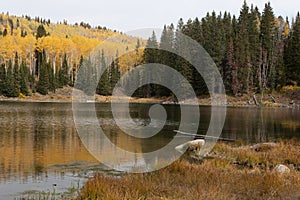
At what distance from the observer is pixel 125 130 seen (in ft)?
115

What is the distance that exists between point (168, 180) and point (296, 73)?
253 feet

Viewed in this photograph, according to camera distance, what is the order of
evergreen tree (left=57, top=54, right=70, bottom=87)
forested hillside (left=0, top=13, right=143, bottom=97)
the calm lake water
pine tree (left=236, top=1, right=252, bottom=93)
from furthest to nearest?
1. evergreen tree (left=57, top=54, right=70, bottom=87)
2. forested hillside (left=0, top=13, right=143, bottom=97)
3. pine tree (left=236, top=1, right=252, bottom=93)
4. the calm lake water

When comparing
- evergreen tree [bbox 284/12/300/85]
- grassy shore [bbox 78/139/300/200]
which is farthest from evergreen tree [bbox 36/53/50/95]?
grassy shore [bbox 78/139/300/200]

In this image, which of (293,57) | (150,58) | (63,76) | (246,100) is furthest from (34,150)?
(63,76)

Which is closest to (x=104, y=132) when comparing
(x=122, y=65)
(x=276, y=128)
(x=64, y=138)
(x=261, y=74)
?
(x=64, y=138)

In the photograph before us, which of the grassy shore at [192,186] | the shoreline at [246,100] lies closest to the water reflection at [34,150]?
the grassy shore at [192,186]

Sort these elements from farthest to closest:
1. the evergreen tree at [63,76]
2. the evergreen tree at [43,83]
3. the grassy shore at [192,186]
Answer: the evergreen tree at [63,76], the evergreen tree at [43,83], the grassy shore at [192,186]

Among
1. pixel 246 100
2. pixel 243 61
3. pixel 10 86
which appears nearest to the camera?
pixel 246 100

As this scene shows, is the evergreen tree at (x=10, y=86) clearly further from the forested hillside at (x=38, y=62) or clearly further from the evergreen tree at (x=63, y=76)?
the evergreen tree at (x=63, y=76)

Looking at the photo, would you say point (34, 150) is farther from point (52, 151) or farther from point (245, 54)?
point (245, 54)

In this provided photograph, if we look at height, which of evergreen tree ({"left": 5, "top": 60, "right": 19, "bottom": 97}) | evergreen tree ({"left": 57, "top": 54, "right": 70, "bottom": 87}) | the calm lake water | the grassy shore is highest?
evergreen tree ({"left": 57, "top": 54, "right": 70, "bottom": 87})

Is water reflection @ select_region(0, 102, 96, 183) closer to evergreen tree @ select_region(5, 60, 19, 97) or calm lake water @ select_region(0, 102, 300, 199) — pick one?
calm lake water @ select_region(0, 102, 300, 199)

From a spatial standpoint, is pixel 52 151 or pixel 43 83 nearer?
pixel 52 151

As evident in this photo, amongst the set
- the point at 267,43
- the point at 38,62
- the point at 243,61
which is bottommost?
the point at 243,61
